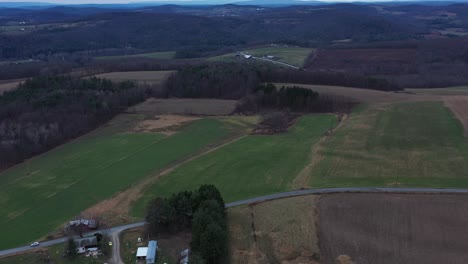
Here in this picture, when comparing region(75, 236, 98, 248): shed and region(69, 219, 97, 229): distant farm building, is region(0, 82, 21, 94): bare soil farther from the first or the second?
region(75, 236, 98, 248): shed

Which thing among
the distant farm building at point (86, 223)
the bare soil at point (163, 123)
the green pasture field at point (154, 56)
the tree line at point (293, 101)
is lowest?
the distant farm building at point (86, 223)

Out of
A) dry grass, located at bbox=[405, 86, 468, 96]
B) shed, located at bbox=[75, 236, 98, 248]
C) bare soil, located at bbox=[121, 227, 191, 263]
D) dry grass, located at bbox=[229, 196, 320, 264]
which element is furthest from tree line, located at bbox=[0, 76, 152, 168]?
dry grass, located at bbox=[405, 86, 468, 96]

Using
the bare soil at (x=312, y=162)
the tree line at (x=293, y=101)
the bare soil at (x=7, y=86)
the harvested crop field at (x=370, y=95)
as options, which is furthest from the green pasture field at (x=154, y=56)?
the bare soil at (x=312, y=162)

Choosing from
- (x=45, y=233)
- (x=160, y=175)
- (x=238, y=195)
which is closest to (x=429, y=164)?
(x=238, y=195)

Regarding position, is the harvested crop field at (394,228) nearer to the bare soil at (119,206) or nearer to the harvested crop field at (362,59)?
the bare soil at (119,206)

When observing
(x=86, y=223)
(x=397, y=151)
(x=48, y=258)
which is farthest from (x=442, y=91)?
(x=48, y=258)

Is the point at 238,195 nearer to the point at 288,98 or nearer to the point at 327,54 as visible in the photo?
the point at 288,98

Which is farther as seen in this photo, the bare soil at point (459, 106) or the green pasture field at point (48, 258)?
the bare soil at point (459, 106)
